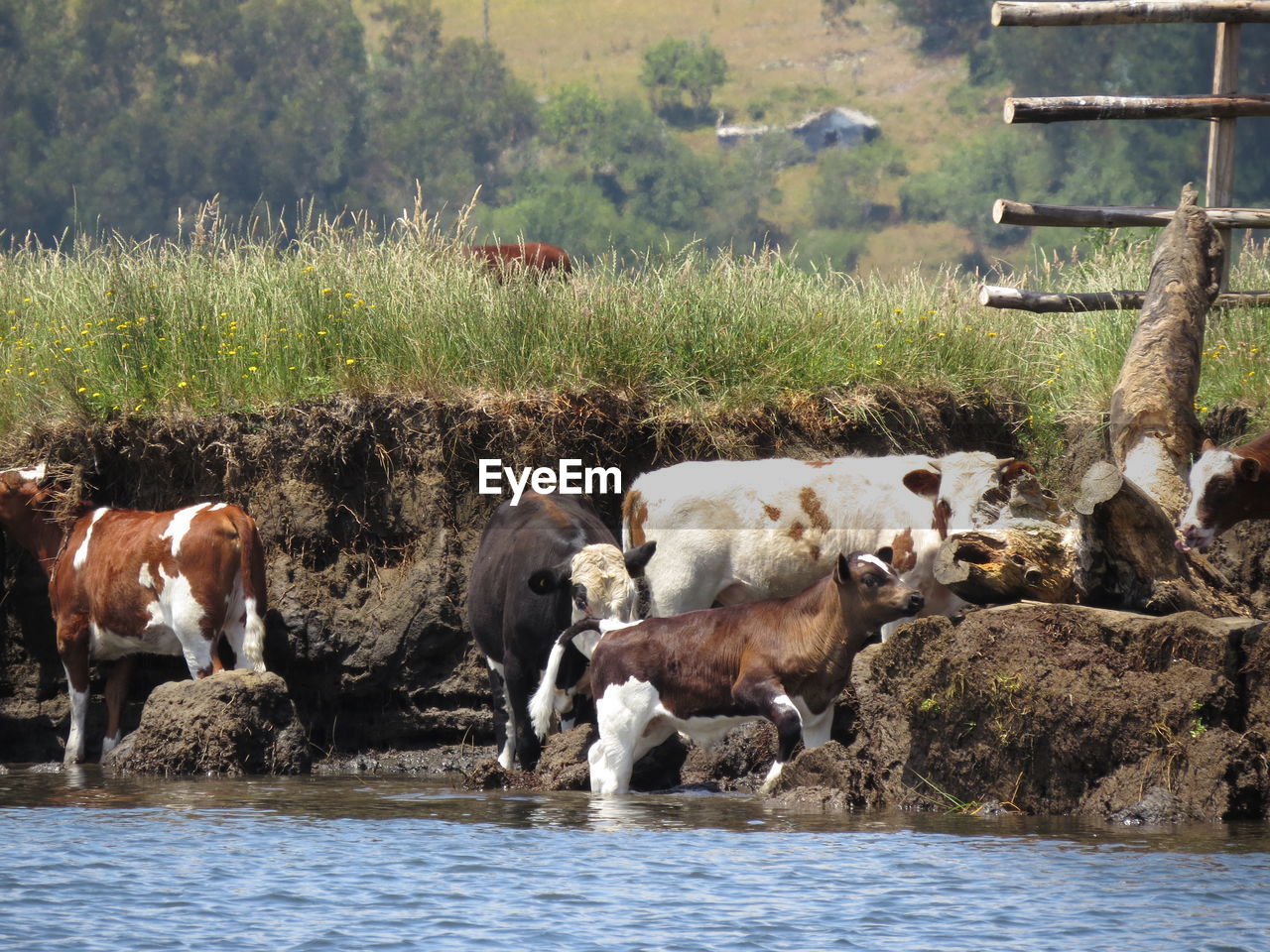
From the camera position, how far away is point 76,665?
1274 cm

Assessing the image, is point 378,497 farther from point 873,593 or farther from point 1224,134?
point 1224,134

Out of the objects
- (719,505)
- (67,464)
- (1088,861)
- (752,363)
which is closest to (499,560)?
(719,505)

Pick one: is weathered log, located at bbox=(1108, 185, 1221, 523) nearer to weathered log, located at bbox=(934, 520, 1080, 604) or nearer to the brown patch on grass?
weathered log, located at bbox=(934, 520, 1080, 604)

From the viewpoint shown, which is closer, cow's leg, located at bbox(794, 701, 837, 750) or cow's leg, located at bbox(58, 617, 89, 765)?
cow's leg, located at bbox(794, 701, 837, 750)

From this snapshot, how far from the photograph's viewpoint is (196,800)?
9.79m

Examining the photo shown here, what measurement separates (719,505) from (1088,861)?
4.16 meters

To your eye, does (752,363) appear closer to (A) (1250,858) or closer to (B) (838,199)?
(A) (1250,858)

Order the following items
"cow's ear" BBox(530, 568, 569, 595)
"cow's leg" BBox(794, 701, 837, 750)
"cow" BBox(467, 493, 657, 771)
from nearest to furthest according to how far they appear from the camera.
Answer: "cow's leg" BBox(794, 701, 837, 750) < "cow" BBox(467, 493, 657, 771) < "cow's ear" BBox(530, 568, 569, 595)

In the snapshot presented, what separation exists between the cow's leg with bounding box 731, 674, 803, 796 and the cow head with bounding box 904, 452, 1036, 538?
1.47 m

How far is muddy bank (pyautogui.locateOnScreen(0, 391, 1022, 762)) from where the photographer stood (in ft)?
41.7

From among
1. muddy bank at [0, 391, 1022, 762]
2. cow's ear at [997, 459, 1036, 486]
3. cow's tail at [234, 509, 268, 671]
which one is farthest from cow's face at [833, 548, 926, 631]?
cow's tail at [234, 509, 268, 671]

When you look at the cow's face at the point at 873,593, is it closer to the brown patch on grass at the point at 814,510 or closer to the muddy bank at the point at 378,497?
the brown patch on grass at the point at 814,510

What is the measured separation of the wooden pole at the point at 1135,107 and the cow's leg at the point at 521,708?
16.5 feet

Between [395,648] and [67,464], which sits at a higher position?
[67,464]
